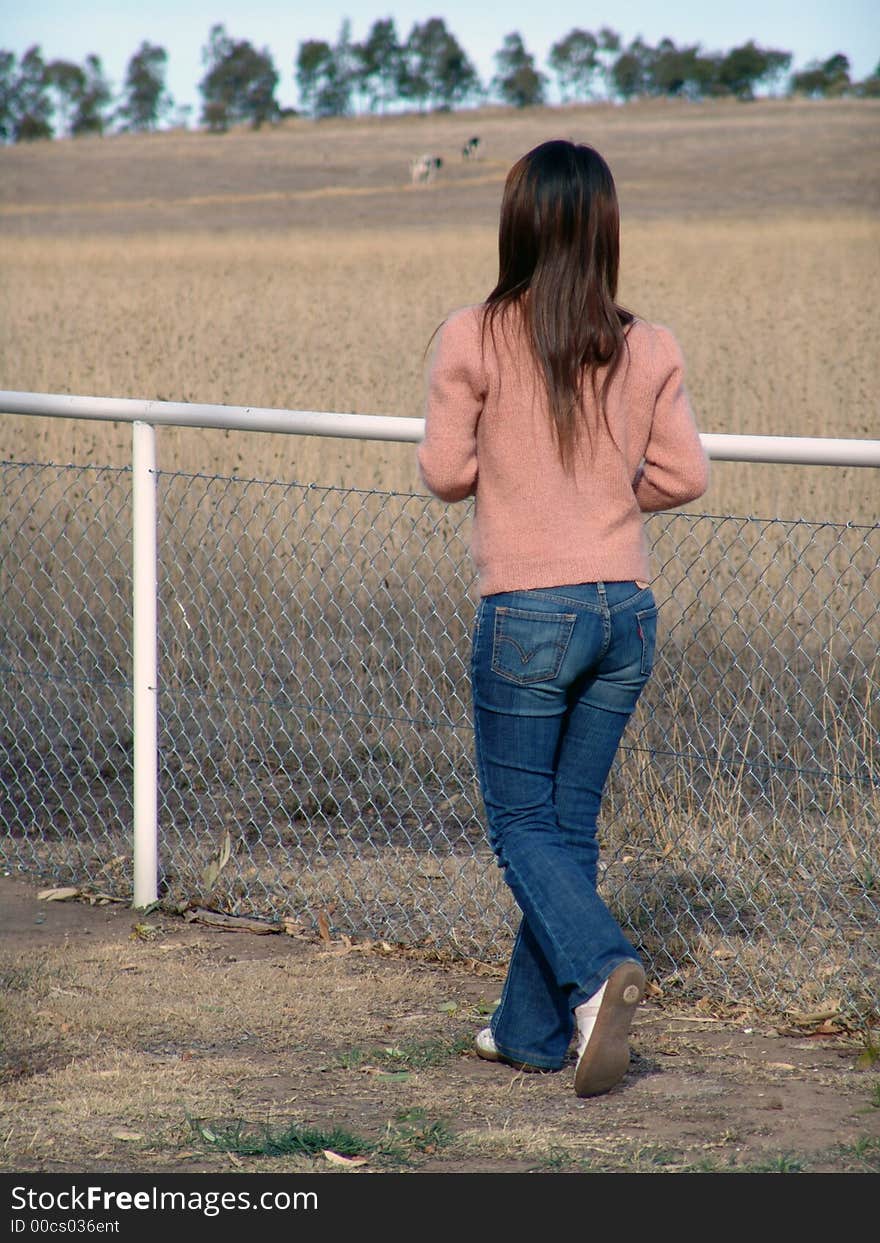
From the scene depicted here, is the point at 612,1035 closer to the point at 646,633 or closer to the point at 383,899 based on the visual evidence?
the point at 646,633

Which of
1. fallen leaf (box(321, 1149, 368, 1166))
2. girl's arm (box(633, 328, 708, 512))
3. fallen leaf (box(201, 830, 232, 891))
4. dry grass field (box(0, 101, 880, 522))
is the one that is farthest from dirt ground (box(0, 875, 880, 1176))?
dry grass field (box(0, 101, 880, 522))

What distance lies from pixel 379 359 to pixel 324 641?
23.4 feet

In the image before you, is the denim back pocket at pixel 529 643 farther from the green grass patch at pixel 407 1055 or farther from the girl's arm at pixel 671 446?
the green grass patch at pixel 407 1055

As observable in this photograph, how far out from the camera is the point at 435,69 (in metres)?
108

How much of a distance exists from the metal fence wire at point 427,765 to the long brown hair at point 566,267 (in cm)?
71

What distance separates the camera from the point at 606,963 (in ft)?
9.29

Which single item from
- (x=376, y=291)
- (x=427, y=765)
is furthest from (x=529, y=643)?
(x=376, y=291)

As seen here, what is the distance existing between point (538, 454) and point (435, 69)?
371 feet

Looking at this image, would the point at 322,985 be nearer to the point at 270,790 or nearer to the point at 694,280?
the point at 270,790

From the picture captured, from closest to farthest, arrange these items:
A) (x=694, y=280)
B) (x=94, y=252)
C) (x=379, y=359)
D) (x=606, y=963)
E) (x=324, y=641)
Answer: (x=606, y=963), (x=324, y=641), (x=379, y=359), (x=694, y=280), (x=94, y=252)

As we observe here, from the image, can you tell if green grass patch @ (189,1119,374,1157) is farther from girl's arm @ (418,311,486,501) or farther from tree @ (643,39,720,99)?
tree @ (643,39,720,99)

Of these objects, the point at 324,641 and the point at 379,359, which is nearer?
the point at 324,641

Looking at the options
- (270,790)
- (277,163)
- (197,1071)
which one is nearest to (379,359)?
(270,790)
